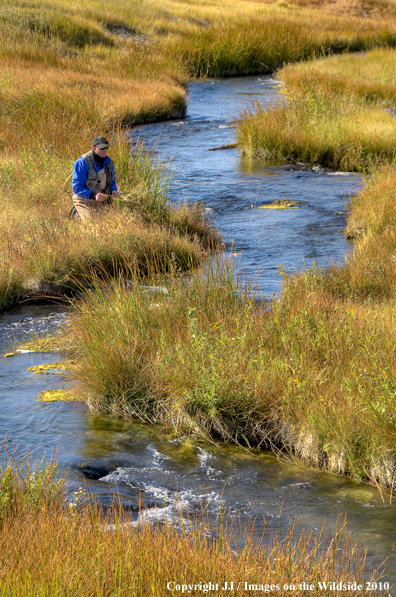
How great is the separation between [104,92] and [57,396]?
12.6 m

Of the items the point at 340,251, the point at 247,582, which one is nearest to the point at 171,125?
the point at 340,251

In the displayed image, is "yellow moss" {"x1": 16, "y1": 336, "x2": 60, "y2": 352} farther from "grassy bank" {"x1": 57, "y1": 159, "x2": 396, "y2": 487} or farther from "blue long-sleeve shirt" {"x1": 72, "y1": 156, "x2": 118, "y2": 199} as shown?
"blue long-sleeve shirt" {"x1": 72, "y1": 156, "x2": 118, "y2": 199}

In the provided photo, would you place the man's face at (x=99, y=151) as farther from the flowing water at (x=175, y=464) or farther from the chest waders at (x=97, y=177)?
the flowing water at (x=175, y=464)

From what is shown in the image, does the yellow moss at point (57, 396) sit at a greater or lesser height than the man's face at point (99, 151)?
lesser

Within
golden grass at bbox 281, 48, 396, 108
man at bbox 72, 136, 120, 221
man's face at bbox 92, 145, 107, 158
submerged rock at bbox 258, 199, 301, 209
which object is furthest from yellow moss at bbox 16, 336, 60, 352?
golden grass at bbox 281, 48, 396, 108

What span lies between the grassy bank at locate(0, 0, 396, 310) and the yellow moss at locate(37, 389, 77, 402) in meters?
1.36

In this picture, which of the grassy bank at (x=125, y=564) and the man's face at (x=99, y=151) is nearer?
the grassy bank at (x=125, y=564)

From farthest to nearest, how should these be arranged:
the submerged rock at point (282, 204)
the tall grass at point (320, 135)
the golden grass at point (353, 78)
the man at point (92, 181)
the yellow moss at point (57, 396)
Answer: the golden grass at point (353, 78) < the tall grass at point (320, 135) < the submerged rock at point (282, 204) < the man at point (92, 181) < the yellow moss at point (57, 396)

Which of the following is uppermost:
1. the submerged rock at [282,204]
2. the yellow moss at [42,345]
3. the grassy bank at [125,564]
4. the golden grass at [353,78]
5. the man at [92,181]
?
the golden grass at [353,78]

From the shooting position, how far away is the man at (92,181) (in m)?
8.71

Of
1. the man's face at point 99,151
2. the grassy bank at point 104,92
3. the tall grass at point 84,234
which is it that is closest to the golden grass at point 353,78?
the grassy bank at point 104,92

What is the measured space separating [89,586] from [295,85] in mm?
16375

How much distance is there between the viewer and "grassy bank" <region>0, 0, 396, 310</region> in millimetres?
8047

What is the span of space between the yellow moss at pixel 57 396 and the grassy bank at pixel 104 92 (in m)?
1.36
